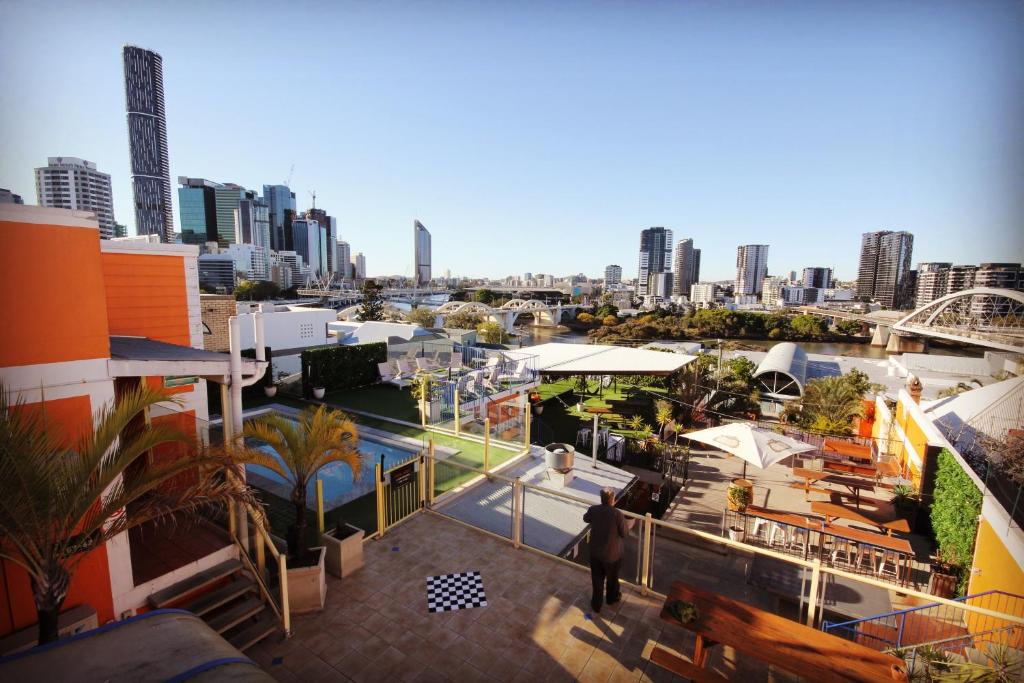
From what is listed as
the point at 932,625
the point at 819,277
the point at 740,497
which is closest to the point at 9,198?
the point at 740,497

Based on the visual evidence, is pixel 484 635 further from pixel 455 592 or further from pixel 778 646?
Answer: pixel 778 646

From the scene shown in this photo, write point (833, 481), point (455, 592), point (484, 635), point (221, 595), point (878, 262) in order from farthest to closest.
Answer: point (878, 262), point (833, 481), point (455, 592), point (221, 595), point (484, 635)

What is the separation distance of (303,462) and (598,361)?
11116 mm

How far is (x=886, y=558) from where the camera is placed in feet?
22.6

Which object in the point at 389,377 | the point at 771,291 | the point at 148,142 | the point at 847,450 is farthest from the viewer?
the point at 771,291

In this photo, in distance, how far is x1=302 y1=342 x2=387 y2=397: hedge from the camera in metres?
15.1

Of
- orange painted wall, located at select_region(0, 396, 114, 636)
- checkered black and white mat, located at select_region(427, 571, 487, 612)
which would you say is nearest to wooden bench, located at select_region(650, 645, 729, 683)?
checkered black and white mat, located at select_region(427, 571, 487, 612)

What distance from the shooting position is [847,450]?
10719 millimetres

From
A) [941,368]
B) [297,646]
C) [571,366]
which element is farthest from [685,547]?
[941,368]

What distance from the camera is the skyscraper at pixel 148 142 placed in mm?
139750

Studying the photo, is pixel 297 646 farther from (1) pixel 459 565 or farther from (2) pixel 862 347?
(2) pixel 862 347

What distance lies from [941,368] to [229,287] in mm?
131570

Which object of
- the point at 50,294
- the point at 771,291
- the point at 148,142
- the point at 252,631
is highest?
the point at 148,142

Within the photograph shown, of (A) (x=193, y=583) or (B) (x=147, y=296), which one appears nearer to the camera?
(A) (x=193, y=583)
